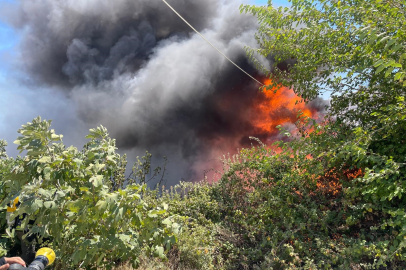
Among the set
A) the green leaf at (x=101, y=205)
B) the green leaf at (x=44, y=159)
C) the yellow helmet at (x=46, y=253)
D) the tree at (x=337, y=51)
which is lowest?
the yellow helmet at (x=46, y=253)

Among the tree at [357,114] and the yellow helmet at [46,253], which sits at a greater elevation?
the tree at [357,114]

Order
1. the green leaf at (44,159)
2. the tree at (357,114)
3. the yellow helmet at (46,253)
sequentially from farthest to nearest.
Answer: the tree at (357,114)
the green leaf at (44,159)
the yellow helmet at (46,253)

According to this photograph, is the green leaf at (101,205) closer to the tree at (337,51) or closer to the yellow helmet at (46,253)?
the yellow helmet at (46,253)

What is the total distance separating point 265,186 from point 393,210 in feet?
6.76

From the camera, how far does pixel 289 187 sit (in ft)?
15.2

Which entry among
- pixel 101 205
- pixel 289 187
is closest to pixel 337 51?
pixel 289 187

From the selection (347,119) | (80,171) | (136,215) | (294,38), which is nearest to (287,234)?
(347,119)

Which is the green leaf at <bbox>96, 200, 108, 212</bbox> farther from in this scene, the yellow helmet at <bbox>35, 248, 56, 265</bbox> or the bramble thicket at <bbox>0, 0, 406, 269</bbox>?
the yellow helmet at <bbox>35, 248, 56, 265</bbox>

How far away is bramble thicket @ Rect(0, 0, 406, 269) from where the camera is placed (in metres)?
2.44

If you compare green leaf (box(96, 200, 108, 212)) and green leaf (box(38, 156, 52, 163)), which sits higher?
green leaf (box(38, 156, 52, 163))

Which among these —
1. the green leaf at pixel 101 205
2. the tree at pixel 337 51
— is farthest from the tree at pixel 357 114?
the green leaf at pixel 101 205

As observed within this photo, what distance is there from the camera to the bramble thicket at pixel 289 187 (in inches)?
96.0

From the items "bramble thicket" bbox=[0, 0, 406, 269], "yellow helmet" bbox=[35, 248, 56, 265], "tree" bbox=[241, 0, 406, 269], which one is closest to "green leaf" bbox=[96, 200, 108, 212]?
"bramble thicket" bbox=[0, 0, 406, 269]

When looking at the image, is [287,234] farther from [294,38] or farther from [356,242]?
[294,38]
